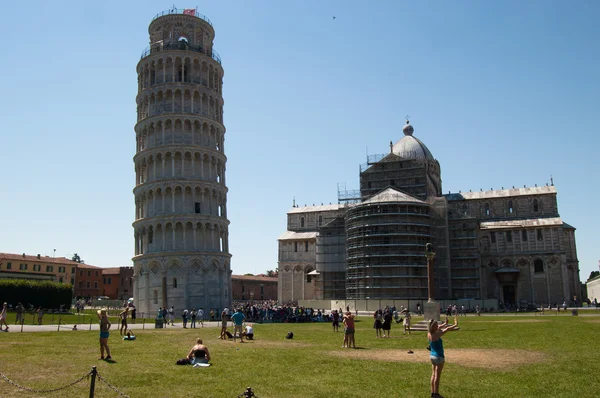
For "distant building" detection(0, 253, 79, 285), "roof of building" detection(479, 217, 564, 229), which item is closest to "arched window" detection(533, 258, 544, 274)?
"roof of building" detection(479, 217, 564, 229)

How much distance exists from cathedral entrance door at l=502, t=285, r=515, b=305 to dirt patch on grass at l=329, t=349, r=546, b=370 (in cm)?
6362

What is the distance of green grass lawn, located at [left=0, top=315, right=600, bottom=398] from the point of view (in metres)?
14.0

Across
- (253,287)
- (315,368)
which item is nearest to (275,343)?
(315,368)

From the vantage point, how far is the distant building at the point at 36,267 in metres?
89.4

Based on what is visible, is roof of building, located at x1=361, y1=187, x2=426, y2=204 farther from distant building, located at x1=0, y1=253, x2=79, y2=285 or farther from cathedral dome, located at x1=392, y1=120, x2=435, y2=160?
distant building, located at x1=0, y1=253, x2=79, y2=285

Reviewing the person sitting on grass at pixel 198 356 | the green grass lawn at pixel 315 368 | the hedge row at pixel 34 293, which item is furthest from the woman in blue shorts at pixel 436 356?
the hedge row at pixel 34 293

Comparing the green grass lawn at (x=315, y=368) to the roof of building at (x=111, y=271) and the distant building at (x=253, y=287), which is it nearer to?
the roof of building at (x=111, y=271)

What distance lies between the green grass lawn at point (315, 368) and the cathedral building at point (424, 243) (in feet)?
137

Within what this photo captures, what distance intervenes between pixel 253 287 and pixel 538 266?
219ft

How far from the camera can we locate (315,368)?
17781 millimetres

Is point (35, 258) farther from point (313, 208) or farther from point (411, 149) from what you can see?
point (411, 149)

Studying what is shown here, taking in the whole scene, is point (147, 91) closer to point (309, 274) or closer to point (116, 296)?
point (309, 274)

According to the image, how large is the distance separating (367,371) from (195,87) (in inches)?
1974

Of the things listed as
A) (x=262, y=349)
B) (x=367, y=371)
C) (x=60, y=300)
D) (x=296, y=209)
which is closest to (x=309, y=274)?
(x=296, y=209)
